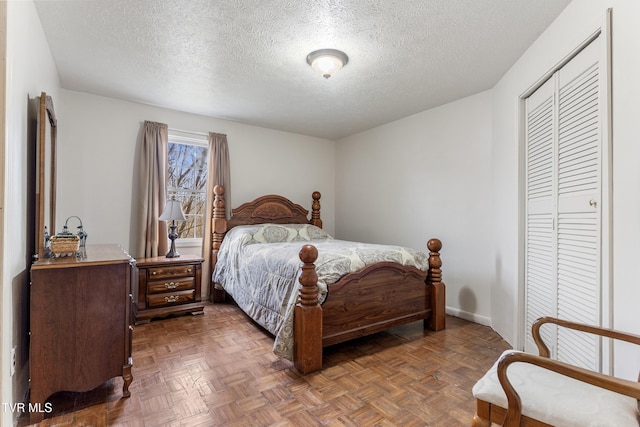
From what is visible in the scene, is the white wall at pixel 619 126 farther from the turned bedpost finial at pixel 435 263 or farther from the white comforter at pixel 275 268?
the white comforter at pixel 275 268

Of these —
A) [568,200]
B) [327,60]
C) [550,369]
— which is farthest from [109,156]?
[568,200]

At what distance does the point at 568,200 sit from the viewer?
1953mm

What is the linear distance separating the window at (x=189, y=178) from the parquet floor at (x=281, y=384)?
1509 mm

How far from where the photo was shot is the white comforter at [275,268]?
2.35 meters

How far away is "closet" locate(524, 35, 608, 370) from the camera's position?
5.44 feet

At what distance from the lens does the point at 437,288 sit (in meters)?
2.99

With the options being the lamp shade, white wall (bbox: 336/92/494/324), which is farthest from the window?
white wall (bbox: 336/92/494/324)

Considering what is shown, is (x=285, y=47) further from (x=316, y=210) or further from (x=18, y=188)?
(x=316, y=210)

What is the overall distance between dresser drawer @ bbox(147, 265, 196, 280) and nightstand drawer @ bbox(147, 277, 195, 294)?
0.15ft

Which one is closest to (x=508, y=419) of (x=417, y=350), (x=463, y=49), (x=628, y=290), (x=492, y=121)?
(x=628, y=290)

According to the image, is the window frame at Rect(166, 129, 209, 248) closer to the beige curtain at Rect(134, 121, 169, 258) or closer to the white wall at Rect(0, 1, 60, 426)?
the beige curtain at Rect(134, 121, 169, 258)

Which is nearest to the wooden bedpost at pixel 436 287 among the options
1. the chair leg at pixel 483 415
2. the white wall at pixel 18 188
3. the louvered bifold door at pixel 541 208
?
the louvered bifold door at pixel 541 208

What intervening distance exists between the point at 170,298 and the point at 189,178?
1596 millimetres

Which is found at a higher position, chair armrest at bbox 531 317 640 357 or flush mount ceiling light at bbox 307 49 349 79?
flush mount ceiling light at bbox 307 49 349 79
